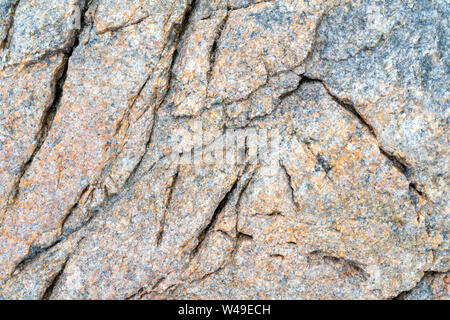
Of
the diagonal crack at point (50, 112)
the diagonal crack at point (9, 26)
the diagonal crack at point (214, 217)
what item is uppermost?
the diagonal crack at point (9, 26)

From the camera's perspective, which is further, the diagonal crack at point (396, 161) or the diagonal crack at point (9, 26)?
the diagonal crack at point (9, 26)

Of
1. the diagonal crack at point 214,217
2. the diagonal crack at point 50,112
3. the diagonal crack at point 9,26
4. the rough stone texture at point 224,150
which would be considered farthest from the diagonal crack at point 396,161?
the diagonal crack at point 9,26

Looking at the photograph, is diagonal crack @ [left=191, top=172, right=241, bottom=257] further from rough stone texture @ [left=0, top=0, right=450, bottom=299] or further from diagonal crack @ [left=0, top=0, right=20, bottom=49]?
diagonal crack @ [left=0, top=0, right=20, bottom=49]

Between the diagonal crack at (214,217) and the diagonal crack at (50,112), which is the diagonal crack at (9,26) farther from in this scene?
the diagonal crack at (214,217)

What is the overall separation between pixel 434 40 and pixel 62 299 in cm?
560

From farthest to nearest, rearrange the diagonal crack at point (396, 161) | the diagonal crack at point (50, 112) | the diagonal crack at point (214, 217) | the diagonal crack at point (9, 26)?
the diagonal crack at point (9, 26), the diagonal crack at point (50, 112), the diagonal crack at point (214, 217), the diagonal crack at point (396, 161)

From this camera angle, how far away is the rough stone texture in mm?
4613

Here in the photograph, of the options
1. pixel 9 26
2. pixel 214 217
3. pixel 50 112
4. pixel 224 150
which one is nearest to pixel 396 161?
pixel 224 150

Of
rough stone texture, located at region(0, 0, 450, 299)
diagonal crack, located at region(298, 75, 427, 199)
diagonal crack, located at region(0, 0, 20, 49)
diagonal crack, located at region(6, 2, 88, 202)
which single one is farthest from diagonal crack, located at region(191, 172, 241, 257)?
diagonal crack, located at region(0, 0, 20, 49)

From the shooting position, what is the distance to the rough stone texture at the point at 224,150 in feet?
15.1

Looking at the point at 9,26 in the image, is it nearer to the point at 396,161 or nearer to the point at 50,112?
the point at 50,112

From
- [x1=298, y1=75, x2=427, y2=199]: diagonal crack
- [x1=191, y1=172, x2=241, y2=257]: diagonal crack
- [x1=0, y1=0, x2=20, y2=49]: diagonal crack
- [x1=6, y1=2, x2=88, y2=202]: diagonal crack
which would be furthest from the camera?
[x1=0, y1=0, x2=20, y2=49]: diagonal crack

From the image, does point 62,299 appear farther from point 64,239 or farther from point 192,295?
point 192,295
